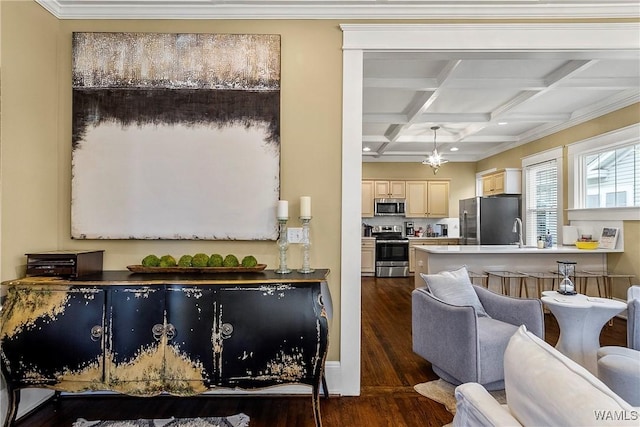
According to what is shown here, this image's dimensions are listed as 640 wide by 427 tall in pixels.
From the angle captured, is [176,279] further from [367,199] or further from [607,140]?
[367,199]

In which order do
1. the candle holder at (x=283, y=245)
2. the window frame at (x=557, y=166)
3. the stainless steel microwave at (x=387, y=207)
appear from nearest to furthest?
the candle holder at (x=283, y=245) < the window frame at (x=557, y=166) < the stainless steel microwave at (x=387, y=207)

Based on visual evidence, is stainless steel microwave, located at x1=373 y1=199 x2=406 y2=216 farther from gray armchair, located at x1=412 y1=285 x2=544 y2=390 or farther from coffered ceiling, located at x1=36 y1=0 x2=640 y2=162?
gray armchair, located at x1=412 y1=285 x2=544 y2=390

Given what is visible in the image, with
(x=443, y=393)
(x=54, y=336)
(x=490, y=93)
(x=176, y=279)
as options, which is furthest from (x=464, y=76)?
(x=54, y=336)

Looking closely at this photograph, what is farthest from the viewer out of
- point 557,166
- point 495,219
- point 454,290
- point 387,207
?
point 387,207

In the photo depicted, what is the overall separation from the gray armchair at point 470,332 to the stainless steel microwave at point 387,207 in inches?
210

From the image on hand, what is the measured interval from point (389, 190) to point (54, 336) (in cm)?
734

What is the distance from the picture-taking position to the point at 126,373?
2.04m

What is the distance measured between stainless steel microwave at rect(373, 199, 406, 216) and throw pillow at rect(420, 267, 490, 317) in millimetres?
5450

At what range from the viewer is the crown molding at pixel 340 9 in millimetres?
2506

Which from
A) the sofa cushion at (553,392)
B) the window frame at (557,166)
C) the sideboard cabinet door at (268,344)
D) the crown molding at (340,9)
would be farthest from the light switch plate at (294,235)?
the window frame at (557,166)

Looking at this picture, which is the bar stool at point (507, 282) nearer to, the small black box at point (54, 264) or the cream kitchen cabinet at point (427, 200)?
the cream kitchen cabinet at point (427, 200)

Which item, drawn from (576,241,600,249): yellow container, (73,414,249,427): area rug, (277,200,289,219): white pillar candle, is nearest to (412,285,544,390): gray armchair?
(277,200,289,219): white pillar candle

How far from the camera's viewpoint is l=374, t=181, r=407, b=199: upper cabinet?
8.51 meters

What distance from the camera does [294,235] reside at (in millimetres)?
2590
